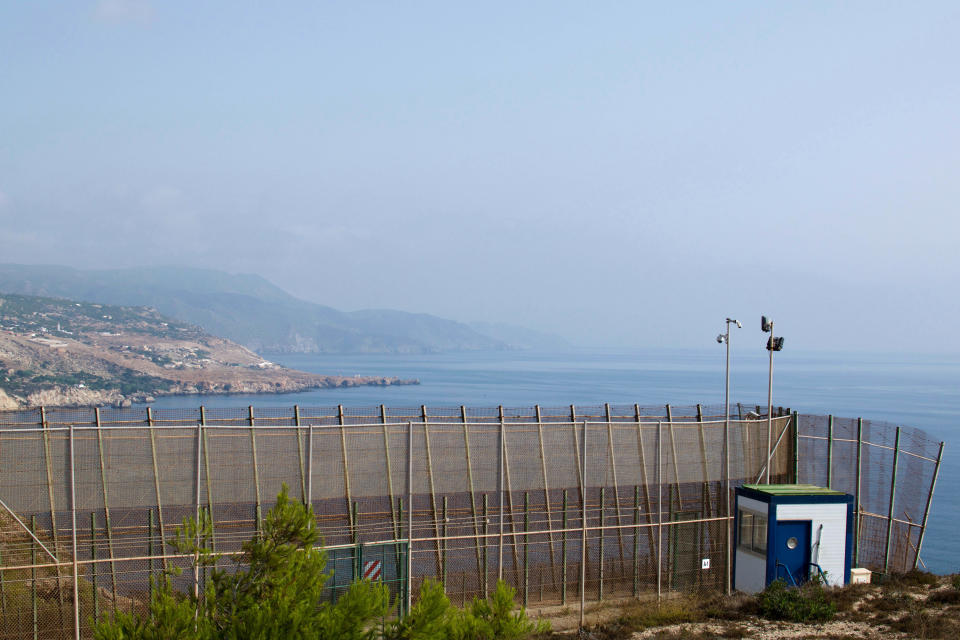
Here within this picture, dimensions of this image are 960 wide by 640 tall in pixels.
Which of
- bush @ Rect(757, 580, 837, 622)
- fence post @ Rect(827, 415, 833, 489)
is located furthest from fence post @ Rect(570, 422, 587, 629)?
fence post @ Rect(827, 415, 833, 489)

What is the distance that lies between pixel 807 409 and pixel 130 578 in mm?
103220

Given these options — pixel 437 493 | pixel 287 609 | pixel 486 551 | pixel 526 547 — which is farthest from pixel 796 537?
pixel 287 609

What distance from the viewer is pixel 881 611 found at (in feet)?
50.0

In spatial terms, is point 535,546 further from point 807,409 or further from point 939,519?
point 807,409

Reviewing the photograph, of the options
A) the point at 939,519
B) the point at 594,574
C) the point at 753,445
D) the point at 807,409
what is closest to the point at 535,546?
the point at 594,574

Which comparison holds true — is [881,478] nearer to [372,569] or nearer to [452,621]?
[372,569]

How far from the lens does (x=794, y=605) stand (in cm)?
1489

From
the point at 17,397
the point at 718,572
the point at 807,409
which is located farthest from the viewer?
the point at 17,397

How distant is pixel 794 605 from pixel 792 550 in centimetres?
229

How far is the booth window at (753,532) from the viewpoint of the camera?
17109 millimetres

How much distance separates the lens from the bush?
14.7m

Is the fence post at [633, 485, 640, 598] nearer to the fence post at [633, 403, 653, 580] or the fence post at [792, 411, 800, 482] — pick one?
the fence post at [633, 403, 653, 580]

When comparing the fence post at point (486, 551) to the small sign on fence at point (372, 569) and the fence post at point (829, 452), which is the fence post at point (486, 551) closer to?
the small sign on fence at point (372, 569)

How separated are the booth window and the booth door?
1.02 feet
